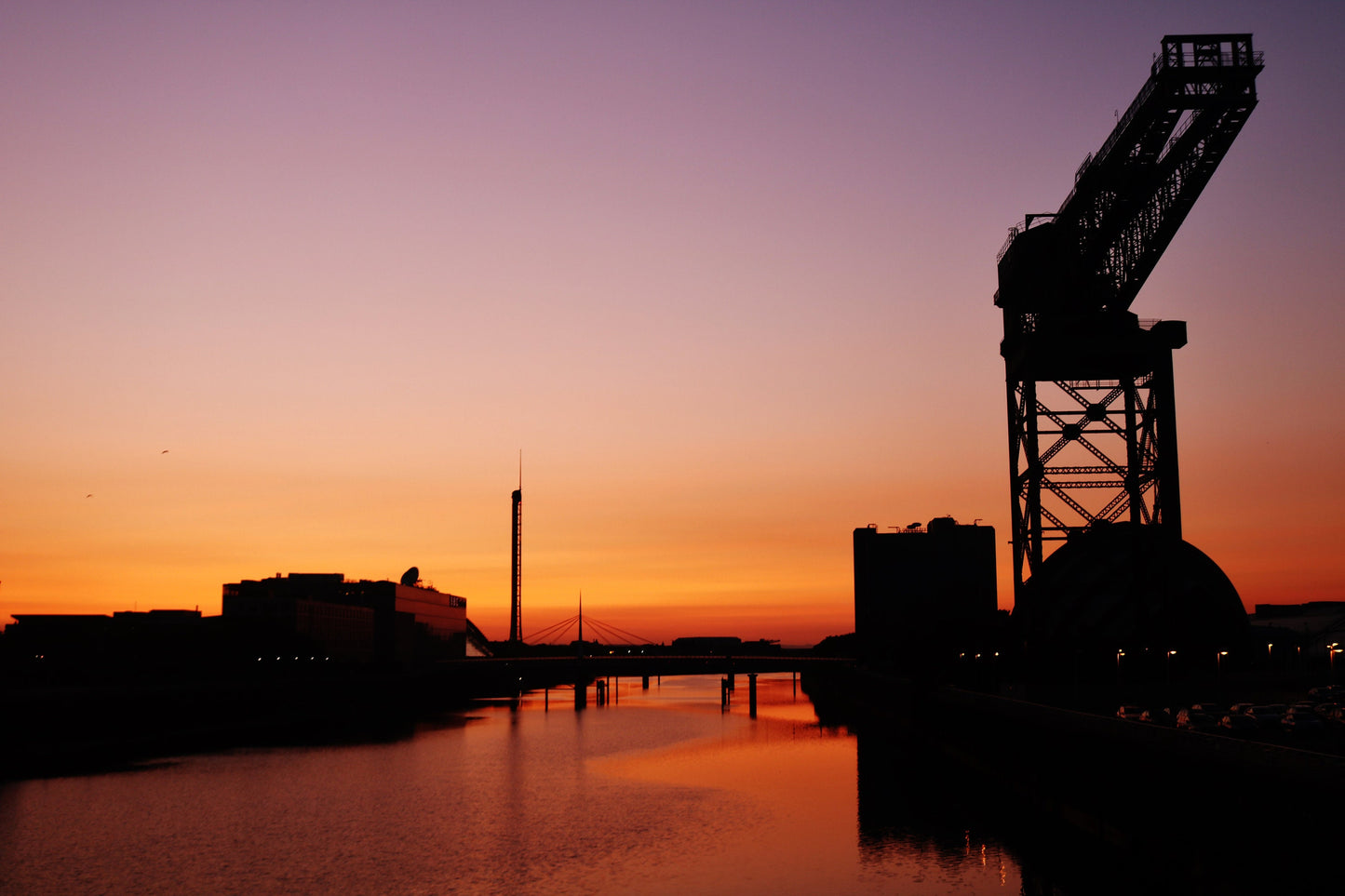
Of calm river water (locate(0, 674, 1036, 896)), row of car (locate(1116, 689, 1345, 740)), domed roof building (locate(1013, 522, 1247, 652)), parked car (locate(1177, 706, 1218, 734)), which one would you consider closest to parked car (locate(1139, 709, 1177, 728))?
row of car (locate(1116, 689, 1345, 740))

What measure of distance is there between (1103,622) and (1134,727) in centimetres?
6953

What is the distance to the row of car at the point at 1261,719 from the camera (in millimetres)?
51594

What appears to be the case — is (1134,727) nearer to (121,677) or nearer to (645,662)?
(121,677)

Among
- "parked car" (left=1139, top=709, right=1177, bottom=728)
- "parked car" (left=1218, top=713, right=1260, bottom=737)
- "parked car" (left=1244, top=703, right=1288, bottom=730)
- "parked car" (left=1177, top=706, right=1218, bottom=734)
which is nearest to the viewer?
"parked car" (left=1218, top=713, right=1260, bottom=737)

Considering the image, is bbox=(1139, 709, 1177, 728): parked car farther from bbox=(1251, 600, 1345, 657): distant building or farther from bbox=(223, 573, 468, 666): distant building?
bbox=(223, 573, 468, 666): distant building

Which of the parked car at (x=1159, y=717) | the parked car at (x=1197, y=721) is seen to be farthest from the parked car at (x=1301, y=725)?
the parked car at (x=1159, y=717)

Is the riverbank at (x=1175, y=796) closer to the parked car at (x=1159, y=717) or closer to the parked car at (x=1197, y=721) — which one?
the parked car at (x=1159, y=717)

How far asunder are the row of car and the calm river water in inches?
465

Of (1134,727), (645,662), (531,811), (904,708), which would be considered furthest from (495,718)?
(1134,727)

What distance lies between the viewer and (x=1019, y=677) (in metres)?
99.2

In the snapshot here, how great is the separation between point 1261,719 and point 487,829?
1502 inches

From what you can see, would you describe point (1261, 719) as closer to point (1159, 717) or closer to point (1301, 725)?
point (1301, 725)

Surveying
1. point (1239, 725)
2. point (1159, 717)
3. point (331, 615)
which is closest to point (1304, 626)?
point (1159, 717)

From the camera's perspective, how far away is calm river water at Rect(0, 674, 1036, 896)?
4759 cm
